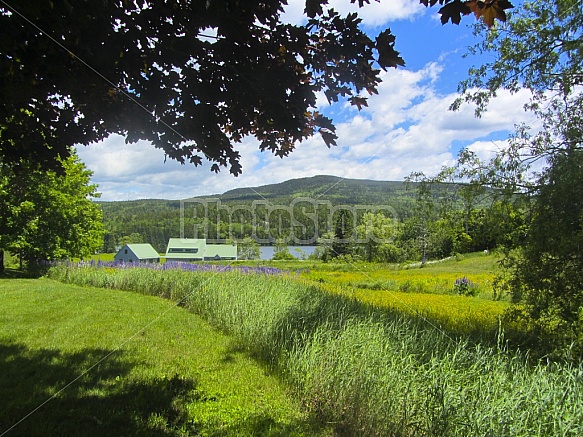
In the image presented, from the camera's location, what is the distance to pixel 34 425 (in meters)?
3.12

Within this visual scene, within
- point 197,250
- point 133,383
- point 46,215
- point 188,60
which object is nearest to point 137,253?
point 197,250

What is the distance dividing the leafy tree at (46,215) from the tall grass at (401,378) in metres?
15.1

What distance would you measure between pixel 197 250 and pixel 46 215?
847 cm

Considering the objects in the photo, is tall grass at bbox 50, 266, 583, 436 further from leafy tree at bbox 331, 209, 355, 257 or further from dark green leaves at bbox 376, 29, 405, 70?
leafy tree at bbox 331, 209, 355, 257

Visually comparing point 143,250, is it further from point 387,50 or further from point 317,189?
point 387,50

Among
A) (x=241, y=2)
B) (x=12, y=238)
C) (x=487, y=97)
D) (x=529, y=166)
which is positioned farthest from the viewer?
(x=12, y=238)

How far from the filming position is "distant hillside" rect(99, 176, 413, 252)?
17.6 m

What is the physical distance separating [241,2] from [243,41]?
0.26 m

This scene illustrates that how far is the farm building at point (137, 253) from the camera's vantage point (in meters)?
18.9

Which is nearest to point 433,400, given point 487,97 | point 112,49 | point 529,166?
Result: point 112,49

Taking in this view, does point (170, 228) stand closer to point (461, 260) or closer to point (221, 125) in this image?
point (221, 125)

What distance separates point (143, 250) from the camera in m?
20.0

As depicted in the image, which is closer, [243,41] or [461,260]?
[243,41]

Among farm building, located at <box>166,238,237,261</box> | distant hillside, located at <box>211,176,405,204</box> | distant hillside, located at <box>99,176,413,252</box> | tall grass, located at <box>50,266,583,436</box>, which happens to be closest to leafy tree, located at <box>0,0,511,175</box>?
tall grass, located at <box>50,266,583,436</box>
